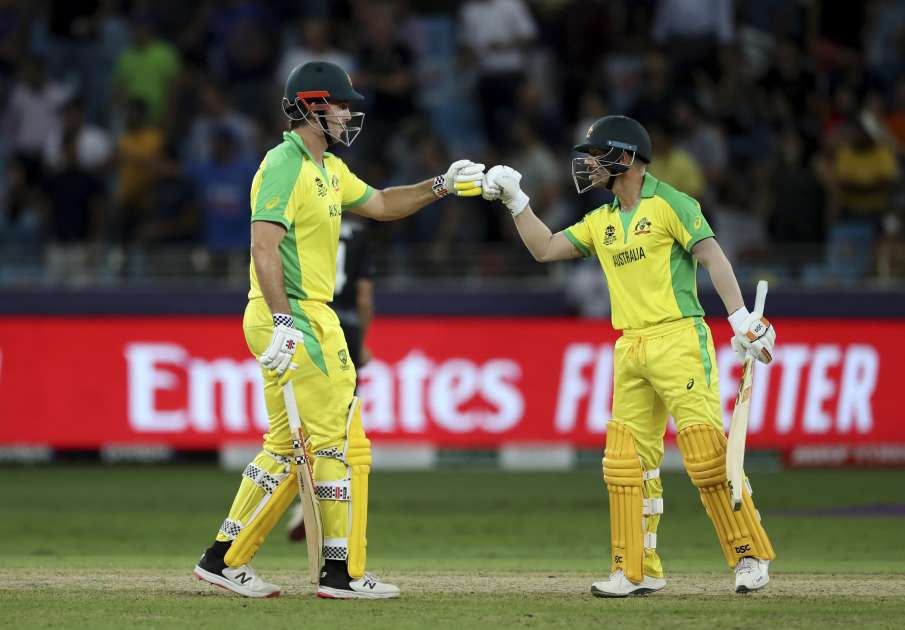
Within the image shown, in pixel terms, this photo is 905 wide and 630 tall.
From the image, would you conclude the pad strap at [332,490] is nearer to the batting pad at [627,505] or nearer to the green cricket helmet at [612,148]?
the batting pad at [627,505]

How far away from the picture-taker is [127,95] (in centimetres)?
1831

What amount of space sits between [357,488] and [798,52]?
38.5 feet

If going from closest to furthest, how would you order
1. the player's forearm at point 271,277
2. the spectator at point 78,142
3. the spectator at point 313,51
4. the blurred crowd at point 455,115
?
the player's forearm at point 271,277 < the blurred crowd at point 455,115 < the spectator at point 78,142 < the spectator at point 313,51

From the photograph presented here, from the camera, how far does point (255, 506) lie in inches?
313

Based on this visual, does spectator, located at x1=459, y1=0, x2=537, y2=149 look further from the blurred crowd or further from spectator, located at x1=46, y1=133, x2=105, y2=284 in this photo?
spectator, located at x1=46, y1=133, x2=105, y2=284

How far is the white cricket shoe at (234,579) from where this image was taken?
7.95 meters

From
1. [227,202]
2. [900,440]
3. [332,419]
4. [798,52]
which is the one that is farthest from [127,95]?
[332,419]

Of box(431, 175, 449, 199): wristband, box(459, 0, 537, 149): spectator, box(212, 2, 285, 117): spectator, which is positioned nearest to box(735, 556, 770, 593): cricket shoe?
box(431, 175, 449, 199): wristband

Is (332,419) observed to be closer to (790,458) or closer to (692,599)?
(692,599)

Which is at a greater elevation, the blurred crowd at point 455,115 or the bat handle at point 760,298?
the blurred crowd at point 455,115

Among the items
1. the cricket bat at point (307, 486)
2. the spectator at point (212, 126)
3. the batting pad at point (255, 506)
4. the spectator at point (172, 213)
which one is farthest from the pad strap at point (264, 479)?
the spectator at point (212, 126)

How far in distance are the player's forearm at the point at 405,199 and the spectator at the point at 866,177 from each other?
28.6 feet

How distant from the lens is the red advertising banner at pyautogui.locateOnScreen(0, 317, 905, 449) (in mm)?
15445

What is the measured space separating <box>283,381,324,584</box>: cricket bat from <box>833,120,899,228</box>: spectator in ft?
32.3
